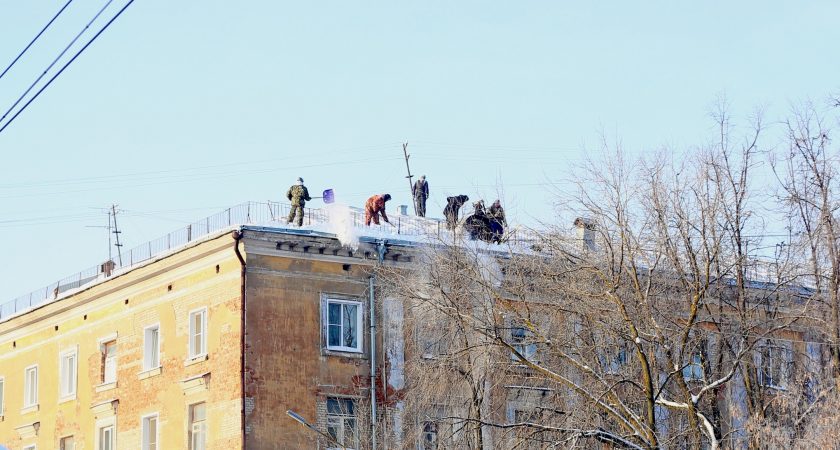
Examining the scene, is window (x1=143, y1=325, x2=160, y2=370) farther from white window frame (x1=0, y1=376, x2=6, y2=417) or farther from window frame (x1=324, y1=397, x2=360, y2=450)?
white window frame (x1=0, y1=376, x2=6, y2=417)

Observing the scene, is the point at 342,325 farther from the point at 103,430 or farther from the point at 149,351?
the point at 103,430

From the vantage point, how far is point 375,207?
1494 inches

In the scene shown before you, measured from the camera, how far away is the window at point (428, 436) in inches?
1319

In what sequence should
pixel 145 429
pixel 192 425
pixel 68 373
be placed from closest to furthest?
pixel 192 425, pixel 145 429, pixel 68 373

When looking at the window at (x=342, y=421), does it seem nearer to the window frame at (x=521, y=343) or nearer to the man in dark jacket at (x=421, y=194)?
the window frame at (x=521, y=343)

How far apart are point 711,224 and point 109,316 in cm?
1897

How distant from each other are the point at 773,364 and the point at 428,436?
9237mm

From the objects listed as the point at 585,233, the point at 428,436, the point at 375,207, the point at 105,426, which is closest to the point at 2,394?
the point at 105,426

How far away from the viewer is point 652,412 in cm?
2620

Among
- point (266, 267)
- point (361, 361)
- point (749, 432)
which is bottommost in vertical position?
point (749, 432)

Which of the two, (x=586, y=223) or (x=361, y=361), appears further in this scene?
(x=361, y=361)

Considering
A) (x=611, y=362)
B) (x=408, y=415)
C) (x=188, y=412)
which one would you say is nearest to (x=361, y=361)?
(x=408, y=415)

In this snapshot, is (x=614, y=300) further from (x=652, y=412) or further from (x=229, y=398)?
(x=229, y=398)

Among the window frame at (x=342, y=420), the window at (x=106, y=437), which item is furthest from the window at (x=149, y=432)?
the window frame at (x=342, y=420)
